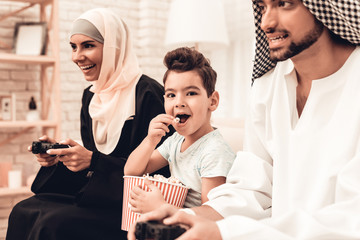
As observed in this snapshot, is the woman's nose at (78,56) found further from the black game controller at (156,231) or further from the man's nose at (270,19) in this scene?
the black game controller at (156,231)

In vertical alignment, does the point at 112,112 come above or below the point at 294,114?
below

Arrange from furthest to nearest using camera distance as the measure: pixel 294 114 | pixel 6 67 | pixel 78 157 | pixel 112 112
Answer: pixel 6 67 → pixel 112 112 → pixel 78 157 → pixel 294 114

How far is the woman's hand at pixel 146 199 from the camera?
128cm

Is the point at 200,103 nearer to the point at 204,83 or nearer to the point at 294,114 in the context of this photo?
the point at 204,83

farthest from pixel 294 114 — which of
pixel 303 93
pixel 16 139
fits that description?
pixel 16 139

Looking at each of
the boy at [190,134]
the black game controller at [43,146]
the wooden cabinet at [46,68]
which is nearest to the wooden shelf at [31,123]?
the wooden cabinet at [46,68]

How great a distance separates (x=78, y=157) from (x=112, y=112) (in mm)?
407

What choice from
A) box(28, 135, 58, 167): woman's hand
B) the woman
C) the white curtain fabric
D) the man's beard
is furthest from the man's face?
the white curtain fabric

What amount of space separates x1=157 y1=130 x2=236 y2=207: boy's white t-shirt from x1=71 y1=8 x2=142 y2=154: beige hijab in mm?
493

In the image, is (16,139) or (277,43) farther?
(16,139)

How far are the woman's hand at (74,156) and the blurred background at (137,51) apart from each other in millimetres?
1924

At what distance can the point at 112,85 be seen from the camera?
2260 millimetres

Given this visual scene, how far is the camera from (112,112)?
2191 millimetres

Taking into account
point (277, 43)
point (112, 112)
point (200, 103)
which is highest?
point (277, 43)
